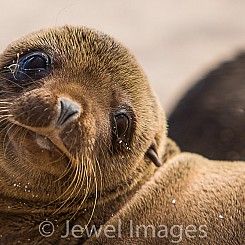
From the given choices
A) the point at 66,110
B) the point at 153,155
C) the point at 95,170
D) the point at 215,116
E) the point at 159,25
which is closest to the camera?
the point at 66,110

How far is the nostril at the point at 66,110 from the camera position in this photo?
3324mm

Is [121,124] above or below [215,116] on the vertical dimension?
above

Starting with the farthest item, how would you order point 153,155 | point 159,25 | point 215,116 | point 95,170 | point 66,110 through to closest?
point 159,25, point 215,116, point 153,155, point 95,170, point 66,110

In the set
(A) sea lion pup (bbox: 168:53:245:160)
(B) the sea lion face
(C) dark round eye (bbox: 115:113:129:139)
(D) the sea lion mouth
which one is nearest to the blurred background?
(A) sea lion pup (bbox: 168:53:245:160)

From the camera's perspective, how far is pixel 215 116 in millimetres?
5254

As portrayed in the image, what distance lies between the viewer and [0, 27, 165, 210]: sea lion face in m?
3.39

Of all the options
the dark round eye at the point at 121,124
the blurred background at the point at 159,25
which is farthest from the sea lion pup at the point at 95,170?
the blurred background at the point at 159,25

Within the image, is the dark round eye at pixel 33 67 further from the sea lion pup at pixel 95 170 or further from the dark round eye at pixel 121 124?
the dark round eye at pixel 121 124

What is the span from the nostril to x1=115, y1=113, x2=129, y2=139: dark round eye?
37 cm

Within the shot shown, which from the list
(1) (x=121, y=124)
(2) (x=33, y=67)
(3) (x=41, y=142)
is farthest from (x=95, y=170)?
(2) (x=33, y=67)

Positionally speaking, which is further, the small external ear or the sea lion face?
the small external ear

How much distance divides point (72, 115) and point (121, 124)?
1.47ft

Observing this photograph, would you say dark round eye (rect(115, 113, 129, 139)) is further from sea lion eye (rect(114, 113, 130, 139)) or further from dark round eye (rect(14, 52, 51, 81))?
dark round eye (rect(14, 52, 51, 81))

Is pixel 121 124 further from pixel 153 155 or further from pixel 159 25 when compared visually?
pixel 159 25
